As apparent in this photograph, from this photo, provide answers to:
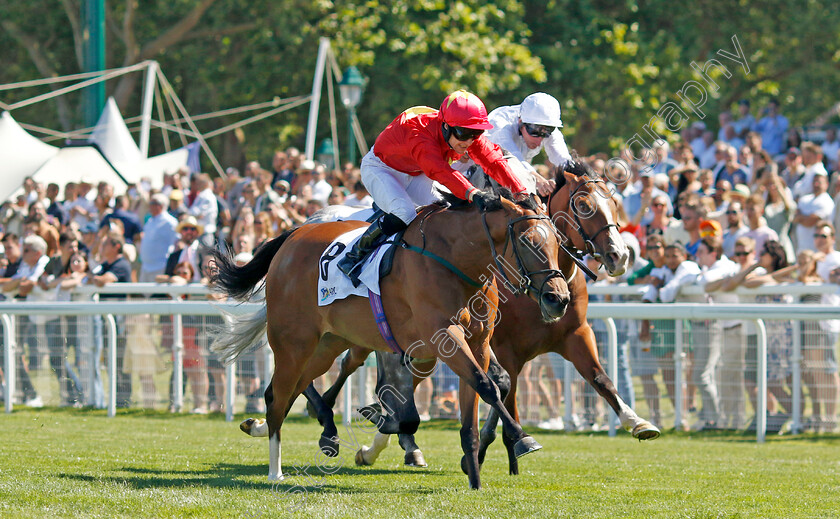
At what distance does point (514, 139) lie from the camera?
732cm

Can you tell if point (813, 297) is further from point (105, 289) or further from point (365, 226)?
point (105, 289)

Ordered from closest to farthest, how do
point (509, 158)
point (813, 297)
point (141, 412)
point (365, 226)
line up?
1. point (509, 158)
2. point (365, 226)
3. point (813, 297)
4. point (141, 412)

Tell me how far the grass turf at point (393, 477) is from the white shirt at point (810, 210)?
10.5 ft

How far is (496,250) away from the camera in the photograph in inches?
240

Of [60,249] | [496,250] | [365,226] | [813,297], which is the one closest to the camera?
[496,250]

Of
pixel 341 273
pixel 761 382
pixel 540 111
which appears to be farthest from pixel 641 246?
pixel 341 273

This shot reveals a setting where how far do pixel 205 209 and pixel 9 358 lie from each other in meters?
3.59

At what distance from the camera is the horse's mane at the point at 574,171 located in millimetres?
6801

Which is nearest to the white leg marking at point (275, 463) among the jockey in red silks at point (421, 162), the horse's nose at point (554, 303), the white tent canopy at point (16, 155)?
the jockey in red silks at point (421, 162)

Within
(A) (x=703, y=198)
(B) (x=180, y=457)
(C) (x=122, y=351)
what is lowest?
(B) (x=180, y=457)

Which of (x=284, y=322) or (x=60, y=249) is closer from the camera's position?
(x=284, y=322)

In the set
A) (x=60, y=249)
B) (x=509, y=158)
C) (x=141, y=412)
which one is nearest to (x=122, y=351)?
(x=141, y=412)

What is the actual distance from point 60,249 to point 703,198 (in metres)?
6.88

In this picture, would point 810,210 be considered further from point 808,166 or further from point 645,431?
point 645,431
